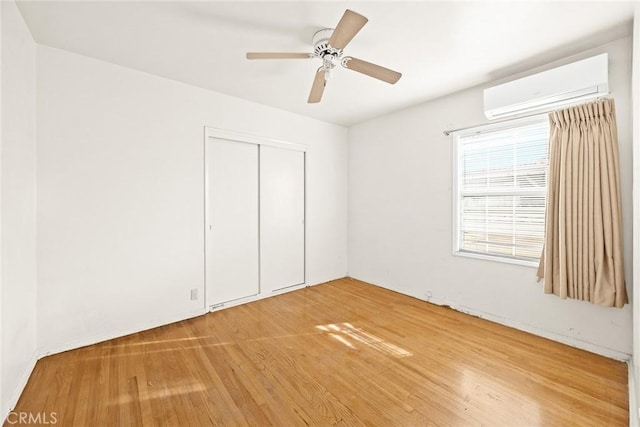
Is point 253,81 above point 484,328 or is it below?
above

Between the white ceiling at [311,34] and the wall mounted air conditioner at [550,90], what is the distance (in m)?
0.18

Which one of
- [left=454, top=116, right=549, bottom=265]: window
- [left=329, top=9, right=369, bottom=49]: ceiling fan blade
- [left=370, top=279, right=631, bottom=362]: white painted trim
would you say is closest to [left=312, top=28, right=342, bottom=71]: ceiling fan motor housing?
[left=329, top=9, right=369, bottom=49]: ceiling fan blade

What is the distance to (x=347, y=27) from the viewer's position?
62.0 inches

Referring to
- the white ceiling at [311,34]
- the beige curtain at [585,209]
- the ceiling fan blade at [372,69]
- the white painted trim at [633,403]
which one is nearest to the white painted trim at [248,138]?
the white ceiling at [311,34]

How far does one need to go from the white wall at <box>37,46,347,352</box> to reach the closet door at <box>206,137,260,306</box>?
15 cm

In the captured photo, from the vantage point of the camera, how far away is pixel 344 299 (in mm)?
3533

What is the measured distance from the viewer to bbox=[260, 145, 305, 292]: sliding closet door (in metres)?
3.62

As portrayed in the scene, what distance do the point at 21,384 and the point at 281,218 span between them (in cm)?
269

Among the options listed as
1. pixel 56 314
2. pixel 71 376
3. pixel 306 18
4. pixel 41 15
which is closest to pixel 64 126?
pixel 41 15

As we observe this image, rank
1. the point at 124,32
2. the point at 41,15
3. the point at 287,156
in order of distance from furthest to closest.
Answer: the point at 287,156 → the point at 124,32 → the point at 41,15

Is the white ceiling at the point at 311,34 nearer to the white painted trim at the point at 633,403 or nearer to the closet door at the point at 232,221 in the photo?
the closet door at the point at 232,221

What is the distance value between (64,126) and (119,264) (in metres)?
1.26

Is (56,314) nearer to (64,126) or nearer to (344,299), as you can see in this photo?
(64,126)

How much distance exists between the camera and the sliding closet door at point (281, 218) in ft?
11.9
